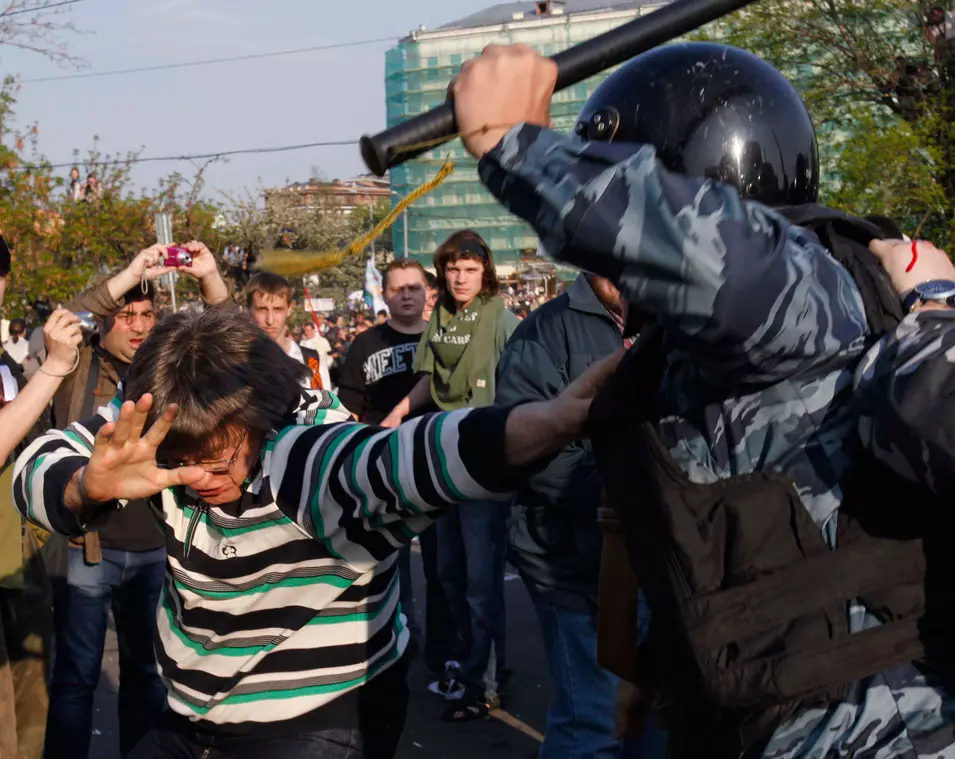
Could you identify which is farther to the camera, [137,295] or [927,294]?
[137,295]

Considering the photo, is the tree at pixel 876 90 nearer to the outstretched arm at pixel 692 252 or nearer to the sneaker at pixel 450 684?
the sneaker at pixel 450 684

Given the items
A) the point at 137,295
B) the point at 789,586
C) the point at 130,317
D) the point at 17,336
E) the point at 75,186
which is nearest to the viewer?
the point at 789,586

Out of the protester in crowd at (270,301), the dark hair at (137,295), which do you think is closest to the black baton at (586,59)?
the dark hair at (137,295)

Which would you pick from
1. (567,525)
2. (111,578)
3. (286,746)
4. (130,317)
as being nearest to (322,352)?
(130,317)

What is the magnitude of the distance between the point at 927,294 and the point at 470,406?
3979mm

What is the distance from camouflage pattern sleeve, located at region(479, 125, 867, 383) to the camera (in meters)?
1.36

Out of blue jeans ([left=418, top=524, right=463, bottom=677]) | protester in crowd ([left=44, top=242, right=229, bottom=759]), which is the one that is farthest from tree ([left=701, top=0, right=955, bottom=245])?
protester in crowd ([left=44, top=242, right=229, bottom=759])

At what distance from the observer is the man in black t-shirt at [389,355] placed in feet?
20.9

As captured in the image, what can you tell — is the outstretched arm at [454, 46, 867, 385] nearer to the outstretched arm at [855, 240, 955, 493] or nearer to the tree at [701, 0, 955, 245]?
the outstretched arm at [855, 240, 955, 493]

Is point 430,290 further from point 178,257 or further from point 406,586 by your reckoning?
point 178,257

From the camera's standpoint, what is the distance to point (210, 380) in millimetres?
2562

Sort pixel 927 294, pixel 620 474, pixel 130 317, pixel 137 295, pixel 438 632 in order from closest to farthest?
1. pixel 927 294
2. pixel 620 474
3. pixel 130 317
4. pixel 137 295
5. pixel 438 632

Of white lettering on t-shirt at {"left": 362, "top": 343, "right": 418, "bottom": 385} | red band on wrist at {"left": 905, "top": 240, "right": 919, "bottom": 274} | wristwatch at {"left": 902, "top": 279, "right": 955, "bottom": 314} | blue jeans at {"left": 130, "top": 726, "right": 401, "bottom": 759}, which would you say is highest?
red band on wrist at {"left": 905, "top": 240, "right": 919, "bottom": 274}

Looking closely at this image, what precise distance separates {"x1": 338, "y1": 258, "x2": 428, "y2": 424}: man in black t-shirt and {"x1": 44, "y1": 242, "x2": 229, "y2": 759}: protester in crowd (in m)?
1.56
